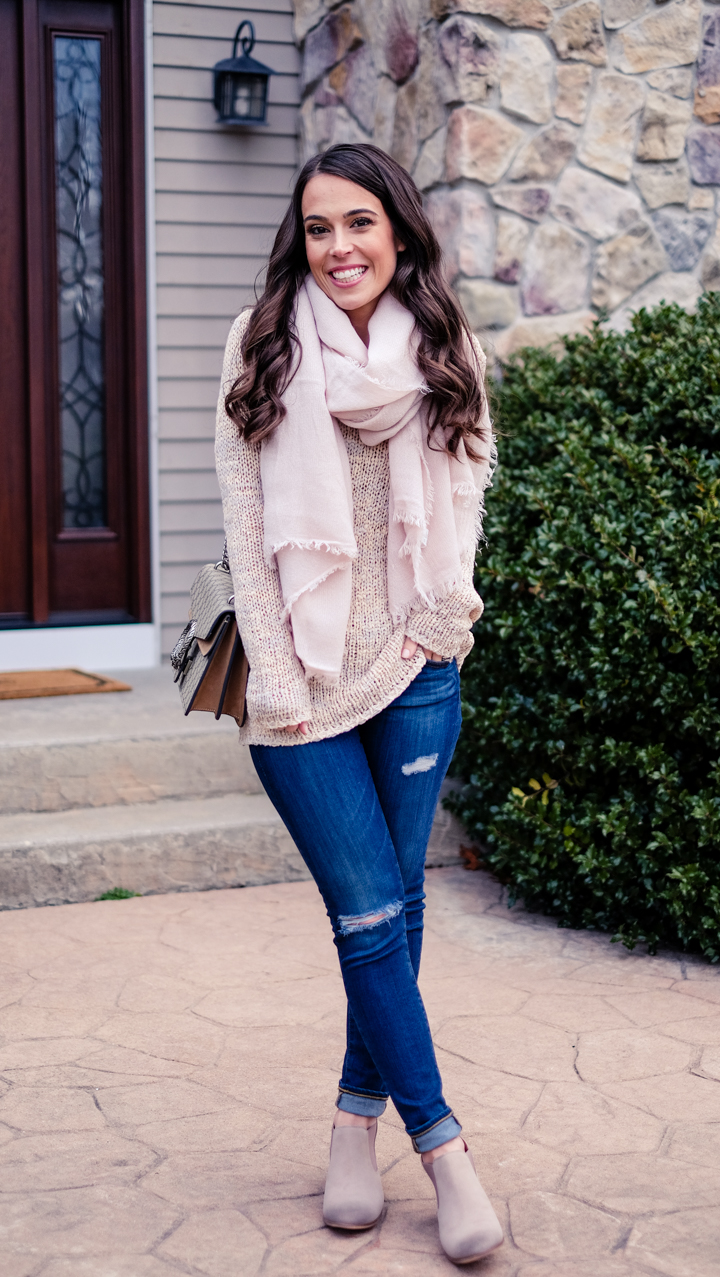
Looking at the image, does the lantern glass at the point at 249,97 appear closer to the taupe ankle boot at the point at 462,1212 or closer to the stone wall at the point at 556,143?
the stone wall at the point at 556,143

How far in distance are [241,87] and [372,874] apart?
4.17 m

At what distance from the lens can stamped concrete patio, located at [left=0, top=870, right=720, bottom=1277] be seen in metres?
2.12

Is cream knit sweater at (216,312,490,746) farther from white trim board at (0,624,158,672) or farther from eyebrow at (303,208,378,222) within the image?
white trim board at (0,624,158,672)

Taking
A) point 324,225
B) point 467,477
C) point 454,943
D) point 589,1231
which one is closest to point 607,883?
point 454,943

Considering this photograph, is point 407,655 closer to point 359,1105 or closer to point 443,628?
point 443,628

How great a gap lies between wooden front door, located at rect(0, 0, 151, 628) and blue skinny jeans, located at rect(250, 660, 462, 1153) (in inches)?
136

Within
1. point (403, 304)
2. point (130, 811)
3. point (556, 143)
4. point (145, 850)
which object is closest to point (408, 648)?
point (403, 304)

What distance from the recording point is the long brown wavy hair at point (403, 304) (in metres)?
2.06

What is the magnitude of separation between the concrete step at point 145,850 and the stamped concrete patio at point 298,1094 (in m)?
0.09

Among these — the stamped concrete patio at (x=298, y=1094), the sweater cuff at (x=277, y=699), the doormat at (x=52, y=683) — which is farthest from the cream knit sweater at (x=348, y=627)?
the doormat at (x=52, y=683)

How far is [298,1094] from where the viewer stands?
2.66 m

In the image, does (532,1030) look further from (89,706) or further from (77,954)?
(89,706)

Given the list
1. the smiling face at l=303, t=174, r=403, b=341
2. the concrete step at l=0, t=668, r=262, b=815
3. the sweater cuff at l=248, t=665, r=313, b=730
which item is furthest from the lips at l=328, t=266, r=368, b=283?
the concrete step at l=0, t=668, r=262, b=815

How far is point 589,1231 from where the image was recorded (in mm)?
2162
